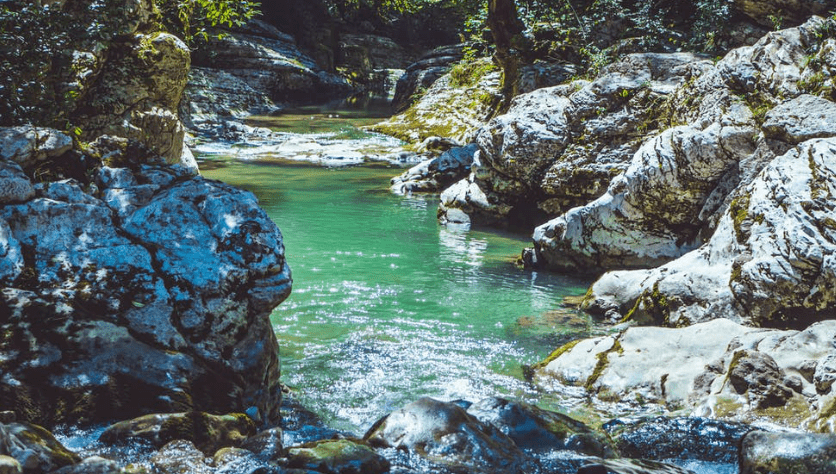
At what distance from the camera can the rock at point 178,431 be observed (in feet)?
14.1

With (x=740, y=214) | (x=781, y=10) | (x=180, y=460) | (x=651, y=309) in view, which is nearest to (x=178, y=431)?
(x=180, y=460)

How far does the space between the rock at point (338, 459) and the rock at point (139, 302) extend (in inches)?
44.6

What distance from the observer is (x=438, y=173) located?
60.8 ft

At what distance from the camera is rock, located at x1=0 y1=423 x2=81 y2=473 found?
3.50 metres

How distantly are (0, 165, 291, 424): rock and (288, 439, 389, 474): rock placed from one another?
1.13 metres

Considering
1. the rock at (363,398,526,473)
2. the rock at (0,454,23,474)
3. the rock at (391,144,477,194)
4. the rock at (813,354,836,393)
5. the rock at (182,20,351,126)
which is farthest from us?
the rock at (182,20,351,126)

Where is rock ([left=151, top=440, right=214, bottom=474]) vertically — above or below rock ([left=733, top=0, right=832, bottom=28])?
below

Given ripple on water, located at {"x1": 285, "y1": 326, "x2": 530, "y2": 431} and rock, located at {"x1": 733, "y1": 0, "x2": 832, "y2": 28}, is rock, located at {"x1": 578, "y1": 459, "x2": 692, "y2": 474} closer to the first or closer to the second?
ripple on water, located at {"x1": 285, "y1": 326, "x2": 530, "y2": 431}

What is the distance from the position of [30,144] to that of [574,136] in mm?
9997

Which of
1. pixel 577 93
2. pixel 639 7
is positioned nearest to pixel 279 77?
pixel 639 7

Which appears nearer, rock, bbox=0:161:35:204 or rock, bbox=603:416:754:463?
rock, bbox=603:416:754:463

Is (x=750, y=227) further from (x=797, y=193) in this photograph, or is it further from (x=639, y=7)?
(x=639, y=7)

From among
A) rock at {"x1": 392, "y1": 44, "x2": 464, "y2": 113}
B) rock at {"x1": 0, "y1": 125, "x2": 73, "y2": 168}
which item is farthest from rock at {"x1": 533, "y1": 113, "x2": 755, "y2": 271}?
rock at {"x1": 392, "y1": 44, "x2": 464, "y2": 113}

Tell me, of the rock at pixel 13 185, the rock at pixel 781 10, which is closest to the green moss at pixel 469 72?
the rock at pixel 781 10
